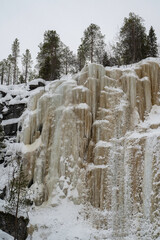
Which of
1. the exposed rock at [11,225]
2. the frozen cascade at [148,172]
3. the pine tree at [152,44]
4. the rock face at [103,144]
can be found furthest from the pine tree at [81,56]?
the exposed rock at [11,225]

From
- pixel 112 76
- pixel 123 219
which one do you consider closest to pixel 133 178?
pixel 123 219

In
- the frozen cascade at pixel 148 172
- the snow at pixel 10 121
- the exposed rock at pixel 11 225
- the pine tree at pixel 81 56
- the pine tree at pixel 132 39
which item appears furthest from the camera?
the pine tree at pixel 81 56

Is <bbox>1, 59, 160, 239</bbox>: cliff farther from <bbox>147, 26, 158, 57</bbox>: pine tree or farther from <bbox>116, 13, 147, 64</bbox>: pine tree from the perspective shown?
<bbox>147, 26, 158, 57</bbox>: pine tree

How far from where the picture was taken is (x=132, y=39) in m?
30.1

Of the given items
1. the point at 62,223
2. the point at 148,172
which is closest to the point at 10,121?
the point at 62,223

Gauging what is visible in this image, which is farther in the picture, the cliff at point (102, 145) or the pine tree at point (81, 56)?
the pine tree at point (81, 56)

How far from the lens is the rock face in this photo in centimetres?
1541

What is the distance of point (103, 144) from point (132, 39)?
1698 centimetres

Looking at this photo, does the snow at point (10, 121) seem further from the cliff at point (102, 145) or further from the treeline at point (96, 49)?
the treeline at point (96, 49)

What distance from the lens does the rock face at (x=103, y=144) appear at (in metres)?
15.4

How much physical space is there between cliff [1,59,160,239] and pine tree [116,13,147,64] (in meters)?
9.85

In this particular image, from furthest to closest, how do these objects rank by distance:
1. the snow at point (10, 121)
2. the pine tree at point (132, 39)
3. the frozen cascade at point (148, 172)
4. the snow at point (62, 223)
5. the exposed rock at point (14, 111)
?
1. the pine tree at point (132, 39)
2. the exposed rock at point (14, 111)
3. the snow at point (10, 121)
4. the snow at point (62, 223)
5. the frozen cascade at point (148, 172)

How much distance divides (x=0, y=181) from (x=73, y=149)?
20.7ft

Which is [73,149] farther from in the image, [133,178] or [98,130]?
[133,178]
